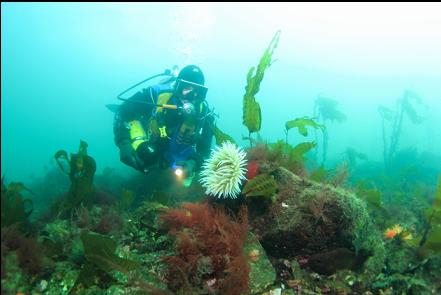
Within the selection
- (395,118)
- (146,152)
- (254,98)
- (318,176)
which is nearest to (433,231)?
(318,176)

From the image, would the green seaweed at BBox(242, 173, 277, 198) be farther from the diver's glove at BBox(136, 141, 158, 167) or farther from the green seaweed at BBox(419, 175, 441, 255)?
the diver's glove at BBox(136, 141, 158, 167)

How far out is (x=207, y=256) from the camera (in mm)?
3238

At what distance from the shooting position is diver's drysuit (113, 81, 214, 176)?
19.9ft

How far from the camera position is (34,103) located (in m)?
152

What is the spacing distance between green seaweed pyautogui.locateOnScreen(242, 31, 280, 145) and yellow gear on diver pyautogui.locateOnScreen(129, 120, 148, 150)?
2470 millimetres

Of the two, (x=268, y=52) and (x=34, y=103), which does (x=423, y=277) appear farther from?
(x=34, y=103)

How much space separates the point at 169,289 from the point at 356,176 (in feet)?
51.1

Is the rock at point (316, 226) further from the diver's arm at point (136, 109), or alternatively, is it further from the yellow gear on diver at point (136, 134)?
the diver's arm at point (136, 109)

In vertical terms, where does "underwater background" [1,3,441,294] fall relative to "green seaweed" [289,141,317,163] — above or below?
above

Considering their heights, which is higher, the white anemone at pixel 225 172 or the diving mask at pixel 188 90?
the diving mask at pixel 188 90

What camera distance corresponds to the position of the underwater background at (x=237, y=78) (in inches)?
616

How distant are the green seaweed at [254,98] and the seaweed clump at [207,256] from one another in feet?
6.02

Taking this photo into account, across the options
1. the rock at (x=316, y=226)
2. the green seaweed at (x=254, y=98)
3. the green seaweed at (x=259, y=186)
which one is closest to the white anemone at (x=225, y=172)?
the green seaweed at (x=259, y=186)

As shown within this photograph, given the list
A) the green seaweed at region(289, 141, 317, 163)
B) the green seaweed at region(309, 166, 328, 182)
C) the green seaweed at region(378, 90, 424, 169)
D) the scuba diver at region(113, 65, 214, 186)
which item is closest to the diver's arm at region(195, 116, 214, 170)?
the scuba diver at region(113, 65, 214, 186)
